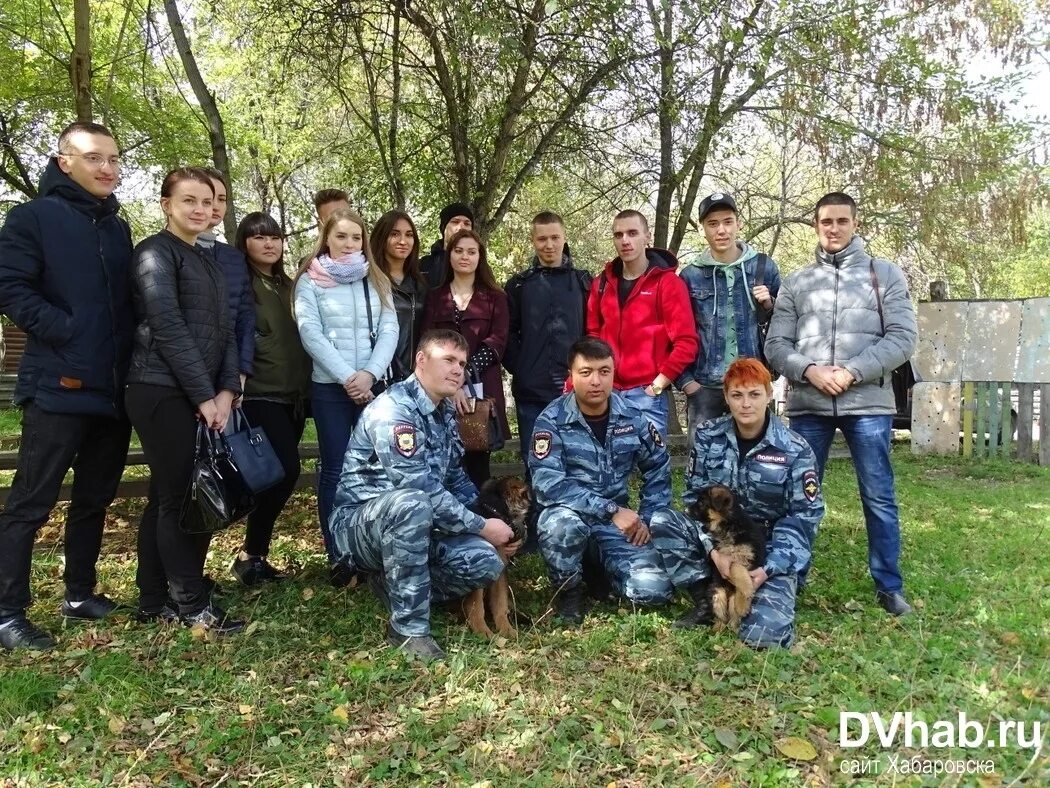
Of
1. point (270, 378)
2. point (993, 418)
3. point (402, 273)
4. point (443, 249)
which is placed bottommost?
point (993, 418)

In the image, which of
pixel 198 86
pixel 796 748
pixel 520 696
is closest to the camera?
pixel 796 748

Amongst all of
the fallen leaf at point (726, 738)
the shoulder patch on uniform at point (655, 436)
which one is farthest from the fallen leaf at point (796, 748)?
the shoulder patch on uniform at point (655, 436)

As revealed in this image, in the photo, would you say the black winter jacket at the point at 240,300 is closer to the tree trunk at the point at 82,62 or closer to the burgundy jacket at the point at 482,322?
the burgundy jacket at the point at 482,322

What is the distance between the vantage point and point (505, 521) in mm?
3967

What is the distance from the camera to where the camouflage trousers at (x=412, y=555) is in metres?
3.51

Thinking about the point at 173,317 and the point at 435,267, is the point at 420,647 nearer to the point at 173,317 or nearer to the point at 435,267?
the point at 173,317

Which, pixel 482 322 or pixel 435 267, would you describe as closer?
pixel 482 322

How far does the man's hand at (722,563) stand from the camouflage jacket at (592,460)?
559mm

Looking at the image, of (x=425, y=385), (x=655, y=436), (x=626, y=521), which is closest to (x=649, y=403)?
(x=655, y=436)

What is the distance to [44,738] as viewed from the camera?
281 centimetres

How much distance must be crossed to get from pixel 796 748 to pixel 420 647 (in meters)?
1.61

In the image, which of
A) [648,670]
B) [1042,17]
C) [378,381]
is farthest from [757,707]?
[1042,17]

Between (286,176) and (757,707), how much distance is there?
54.8 feet

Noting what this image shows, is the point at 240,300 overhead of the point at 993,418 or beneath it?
overhead
